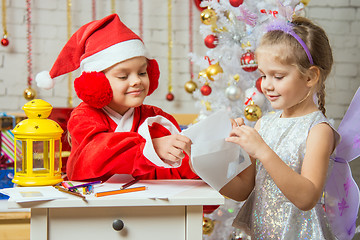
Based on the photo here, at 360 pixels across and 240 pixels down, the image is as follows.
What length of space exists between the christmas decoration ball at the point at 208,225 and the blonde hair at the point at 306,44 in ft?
Answer: 4.05

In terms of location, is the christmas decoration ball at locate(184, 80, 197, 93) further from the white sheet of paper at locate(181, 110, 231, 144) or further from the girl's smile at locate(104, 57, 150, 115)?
the white sheet of paper at locate(181, 110, 231, 144)

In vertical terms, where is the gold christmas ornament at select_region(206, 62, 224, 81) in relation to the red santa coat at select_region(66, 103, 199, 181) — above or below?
above

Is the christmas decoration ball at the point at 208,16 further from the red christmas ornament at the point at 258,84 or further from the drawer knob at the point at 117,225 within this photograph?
the drawer knob at the point at 117,225

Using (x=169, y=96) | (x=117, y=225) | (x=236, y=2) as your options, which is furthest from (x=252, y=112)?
(x=117, y=225)

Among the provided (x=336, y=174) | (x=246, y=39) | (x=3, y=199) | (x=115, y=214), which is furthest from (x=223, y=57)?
(x=115, y=214)

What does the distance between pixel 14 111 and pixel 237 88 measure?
1.50 metres

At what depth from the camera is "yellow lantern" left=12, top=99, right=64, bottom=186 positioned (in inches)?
45.1

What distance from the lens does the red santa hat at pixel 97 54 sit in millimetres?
1286

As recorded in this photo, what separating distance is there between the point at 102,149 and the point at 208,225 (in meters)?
1.28

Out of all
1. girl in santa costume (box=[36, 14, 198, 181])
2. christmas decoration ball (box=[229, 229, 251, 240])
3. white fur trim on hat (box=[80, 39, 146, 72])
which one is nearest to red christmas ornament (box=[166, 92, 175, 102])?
christmas decoration ball (box=[229, 229, 251, 240])

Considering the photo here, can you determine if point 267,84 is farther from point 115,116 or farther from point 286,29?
point 115,116

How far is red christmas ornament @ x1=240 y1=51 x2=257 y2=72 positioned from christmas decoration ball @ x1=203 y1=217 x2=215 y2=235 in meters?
0.78

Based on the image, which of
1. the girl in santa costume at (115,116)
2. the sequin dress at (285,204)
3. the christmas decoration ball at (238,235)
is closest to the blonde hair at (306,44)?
the sequin dress at (285,204)

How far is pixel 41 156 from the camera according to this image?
3.91ft
